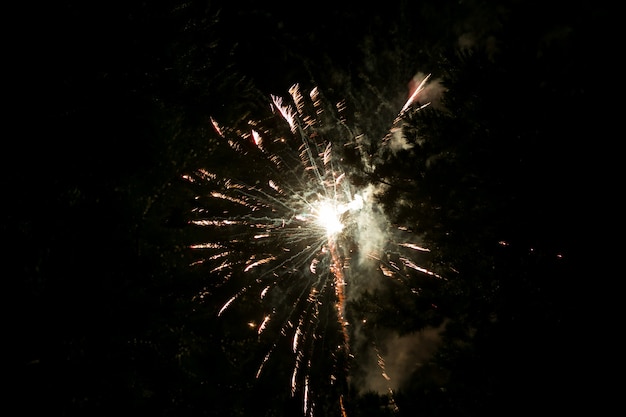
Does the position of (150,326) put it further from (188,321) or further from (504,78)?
(504,78)

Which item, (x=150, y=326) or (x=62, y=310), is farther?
(x=150, y=326)

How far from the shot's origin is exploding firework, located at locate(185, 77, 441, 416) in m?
4.62

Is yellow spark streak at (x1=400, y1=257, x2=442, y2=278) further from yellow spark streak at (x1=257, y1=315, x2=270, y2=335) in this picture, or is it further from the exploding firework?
yellow spark streak at (x1=257, y1=315, x2=270, y2=335)

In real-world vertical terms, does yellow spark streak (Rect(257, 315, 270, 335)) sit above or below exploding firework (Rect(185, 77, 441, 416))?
below

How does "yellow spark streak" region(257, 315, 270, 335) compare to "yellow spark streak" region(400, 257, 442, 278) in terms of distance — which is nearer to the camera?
"yellow spark streak" region(400, 257, 442, 278)

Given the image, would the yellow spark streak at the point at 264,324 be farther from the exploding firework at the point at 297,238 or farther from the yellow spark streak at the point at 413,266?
the yellow spark streak at the point at 413,266

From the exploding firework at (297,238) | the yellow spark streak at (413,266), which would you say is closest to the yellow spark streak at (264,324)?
the exploding firework at (297,238)

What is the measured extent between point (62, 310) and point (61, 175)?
1319mm

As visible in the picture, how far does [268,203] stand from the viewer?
21.5 feet

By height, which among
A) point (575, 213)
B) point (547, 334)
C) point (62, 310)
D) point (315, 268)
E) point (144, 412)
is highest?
point (315, 268)

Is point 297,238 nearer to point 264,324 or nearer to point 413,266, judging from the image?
point 264,324

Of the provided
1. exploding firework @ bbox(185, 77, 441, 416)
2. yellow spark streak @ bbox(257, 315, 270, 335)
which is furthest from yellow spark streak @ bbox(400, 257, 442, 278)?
yellow spark streak @ bbox(257, 315, 270, 335)

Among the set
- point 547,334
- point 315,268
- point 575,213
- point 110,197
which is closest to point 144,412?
point 110,197

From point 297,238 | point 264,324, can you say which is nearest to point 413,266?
point 264,324
